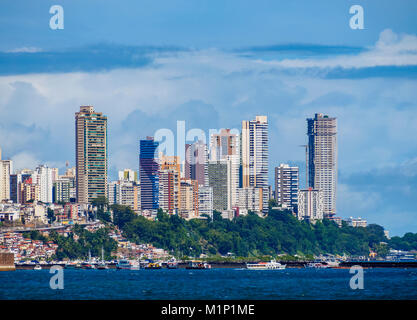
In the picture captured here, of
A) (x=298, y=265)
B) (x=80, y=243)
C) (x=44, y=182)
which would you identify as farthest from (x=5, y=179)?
(x=298, y=265)

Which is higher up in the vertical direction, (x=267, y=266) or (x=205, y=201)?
(x=205, y=201)

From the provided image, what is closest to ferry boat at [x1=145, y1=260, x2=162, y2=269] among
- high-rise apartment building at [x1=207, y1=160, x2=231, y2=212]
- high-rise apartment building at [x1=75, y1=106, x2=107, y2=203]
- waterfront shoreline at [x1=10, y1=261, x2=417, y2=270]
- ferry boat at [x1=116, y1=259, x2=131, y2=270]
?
ferry boat at [x1=116, y1=259, x2=131, y2=270]

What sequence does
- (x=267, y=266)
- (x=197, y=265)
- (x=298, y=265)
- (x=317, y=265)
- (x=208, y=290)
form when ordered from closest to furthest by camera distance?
(x=208, y=290)
(x=267, y=266)
(x=197, y=265)
(x=317, y=265)
(x=298, y=265)

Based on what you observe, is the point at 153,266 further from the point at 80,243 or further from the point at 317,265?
the point at 317,265

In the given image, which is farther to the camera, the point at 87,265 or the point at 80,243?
the point at 80,243

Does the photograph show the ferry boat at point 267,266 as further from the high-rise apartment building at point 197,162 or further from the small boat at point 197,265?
the high-rise apartment building at point 197,162

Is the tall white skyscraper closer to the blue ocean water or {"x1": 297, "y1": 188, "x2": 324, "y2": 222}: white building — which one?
{"x1": 297, "y1": 188, "x2": 324, "y2": 222}: white building

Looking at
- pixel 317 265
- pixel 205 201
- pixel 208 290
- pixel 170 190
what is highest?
pixel 170 190

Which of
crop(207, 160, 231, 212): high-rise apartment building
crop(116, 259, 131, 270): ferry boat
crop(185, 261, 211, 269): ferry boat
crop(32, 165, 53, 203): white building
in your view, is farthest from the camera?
crop(207, 160, 231, 212): high-rise apartment building
